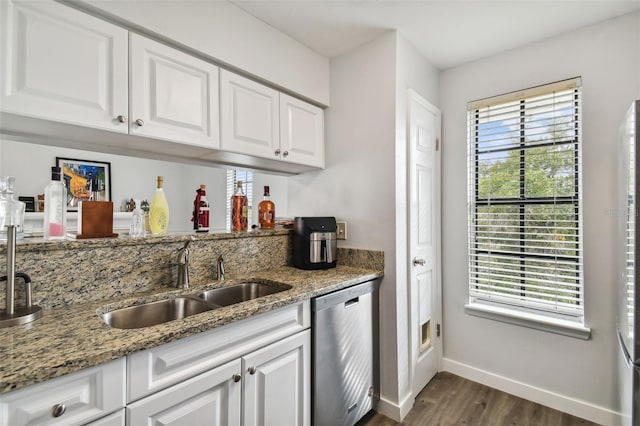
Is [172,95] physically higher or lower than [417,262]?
higher

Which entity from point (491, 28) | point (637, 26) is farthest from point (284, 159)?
point (637, 26)

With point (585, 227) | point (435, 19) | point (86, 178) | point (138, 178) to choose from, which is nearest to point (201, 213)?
point (138, 178)

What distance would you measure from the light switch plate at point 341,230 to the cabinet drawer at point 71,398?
1.47 meters

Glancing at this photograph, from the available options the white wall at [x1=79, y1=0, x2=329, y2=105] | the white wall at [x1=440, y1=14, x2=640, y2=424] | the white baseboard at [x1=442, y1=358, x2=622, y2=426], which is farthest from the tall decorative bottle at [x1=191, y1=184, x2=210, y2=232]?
the white baseboard at [x1=442, y1=358, x2=622, y2=426]

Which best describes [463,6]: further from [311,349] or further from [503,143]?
[311,349]

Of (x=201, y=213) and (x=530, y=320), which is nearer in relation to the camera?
(x=201, y=213)

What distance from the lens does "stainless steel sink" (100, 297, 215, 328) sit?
4.09 feet

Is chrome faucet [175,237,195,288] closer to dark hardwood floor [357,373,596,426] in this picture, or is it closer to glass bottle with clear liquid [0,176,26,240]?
glass bottle with clear liquid [0,176,26,240]

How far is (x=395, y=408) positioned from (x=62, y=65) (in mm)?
2377

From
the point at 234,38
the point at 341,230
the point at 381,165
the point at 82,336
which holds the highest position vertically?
the point at 234,38

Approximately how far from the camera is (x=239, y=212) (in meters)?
1.99

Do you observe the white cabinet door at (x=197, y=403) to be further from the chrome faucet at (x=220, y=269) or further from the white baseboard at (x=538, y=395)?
the white baseboard at (x=538, y=395)

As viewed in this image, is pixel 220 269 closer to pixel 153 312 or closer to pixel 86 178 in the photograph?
pixel 153 312

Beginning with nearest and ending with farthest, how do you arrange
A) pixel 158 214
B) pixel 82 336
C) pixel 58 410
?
pixel 58 410 → pixel 82 336 → pixel 158 214
